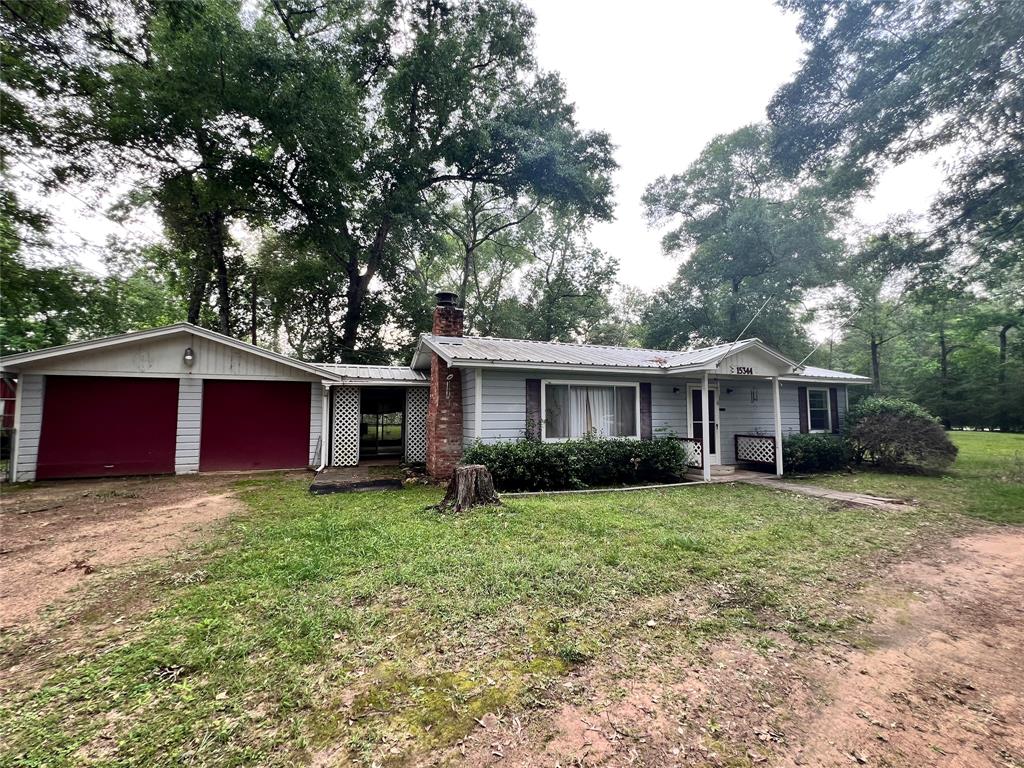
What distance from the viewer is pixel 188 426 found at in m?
9.66

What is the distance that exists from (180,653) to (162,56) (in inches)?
610

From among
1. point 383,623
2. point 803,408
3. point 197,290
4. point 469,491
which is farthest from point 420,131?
point 383,623

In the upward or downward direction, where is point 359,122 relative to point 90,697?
upward

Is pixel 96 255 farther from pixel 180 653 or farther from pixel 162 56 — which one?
pixel 180 653

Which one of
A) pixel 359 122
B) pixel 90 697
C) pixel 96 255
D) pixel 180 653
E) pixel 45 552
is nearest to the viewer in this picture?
pixel 90 697

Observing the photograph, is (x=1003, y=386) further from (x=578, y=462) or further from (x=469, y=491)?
(x=469, y=491)

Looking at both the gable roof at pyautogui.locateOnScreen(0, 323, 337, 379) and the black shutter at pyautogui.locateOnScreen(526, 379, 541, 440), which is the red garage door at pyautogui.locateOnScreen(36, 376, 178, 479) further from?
the black shutter at pyautogui.locateOnScreen(526, 379, 541, 440)

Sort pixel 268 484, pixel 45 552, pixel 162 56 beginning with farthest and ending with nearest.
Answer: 1. pixel 162 56
2. pixel 268 484
3. pixel 45 552

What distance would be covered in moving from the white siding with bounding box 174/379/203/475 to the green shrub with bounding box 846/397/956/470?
1662 centimetres

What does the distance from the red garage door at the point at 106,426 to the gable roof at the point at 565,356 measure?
616 cm

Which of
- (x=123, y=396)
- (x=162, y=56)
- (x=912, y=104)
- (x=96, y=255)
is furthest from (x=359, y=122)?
(x=912, y=104)

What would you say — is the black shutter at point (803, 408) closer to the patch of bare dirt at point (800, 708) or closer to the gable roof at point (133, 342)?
the patch of bare dirt at point (800, 708)

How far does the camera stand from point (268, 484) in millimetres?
8414

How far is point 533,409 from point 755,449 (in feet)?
20.5
